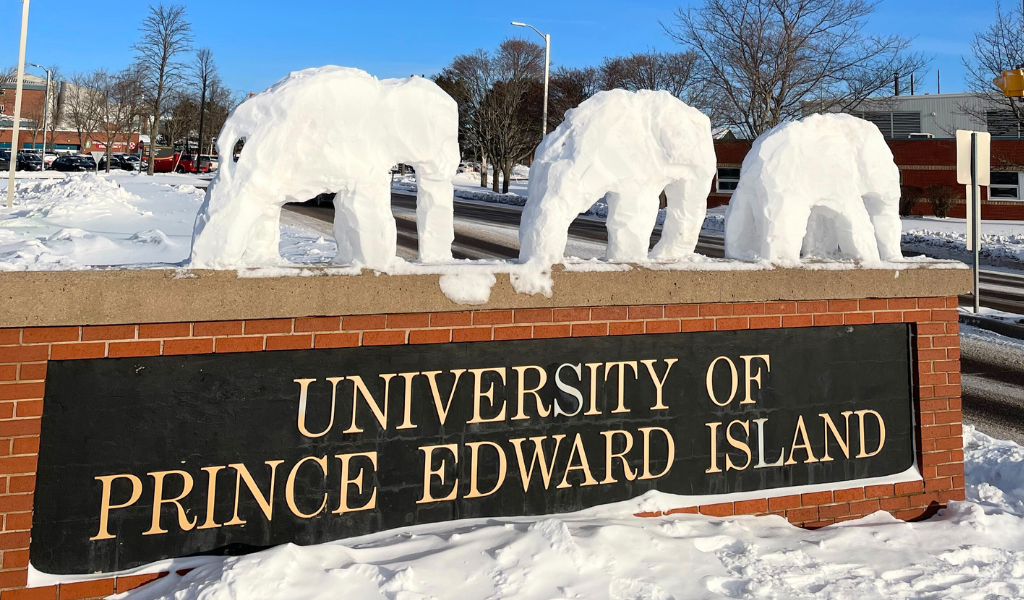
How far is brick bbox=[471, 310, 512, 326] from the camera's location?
3719mm

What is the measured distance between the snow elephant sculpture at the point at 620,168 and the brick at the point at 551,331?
358 mm

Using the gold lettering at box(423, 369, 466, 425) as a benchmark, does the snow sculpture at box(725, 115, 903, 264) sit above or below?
above

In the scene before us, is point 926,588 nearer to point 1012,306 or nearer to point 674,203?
point 674,203

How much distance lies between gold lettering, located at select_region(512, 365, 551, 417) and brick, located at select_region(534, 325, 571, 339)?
16cm

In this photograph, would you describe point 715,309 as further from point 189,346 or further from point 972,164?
point 972,164

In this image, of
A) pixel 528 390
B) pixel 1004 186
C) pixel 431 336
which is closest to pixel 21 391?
pixel 431 336

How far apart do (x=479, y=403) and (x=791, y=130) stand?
Answer: 2.49 m

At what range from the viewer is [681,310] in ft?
13.5

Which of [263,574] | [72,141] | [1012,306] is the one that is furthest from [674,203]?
[72,141]

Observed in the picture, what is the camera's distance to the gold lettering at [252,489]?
3.34m

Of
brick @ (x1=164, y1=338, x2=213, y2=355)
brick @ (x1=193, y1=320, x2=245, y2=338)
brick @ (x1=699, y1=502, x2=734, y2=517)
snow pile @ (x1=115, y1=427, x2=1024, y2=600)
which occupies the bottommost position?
snow pile @ (x1=115, y1=427, x2=1024, y2=600)

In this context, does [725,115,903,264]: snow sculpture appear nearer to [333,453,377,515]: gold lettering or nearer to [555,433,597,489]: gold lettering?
[555,433,597,489]: gold lettering

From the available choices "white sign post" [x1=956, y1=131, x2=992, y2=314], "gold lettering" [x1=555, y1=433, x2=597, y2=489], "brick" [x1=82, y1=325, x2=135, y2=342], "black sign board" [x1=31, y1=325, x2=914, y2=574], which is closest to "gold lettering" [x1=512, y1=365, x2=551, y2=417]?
"black sign board" [x1=31, y1=325, x2=914, y2=574]

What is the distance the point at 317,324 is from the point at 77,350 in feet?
3.11
